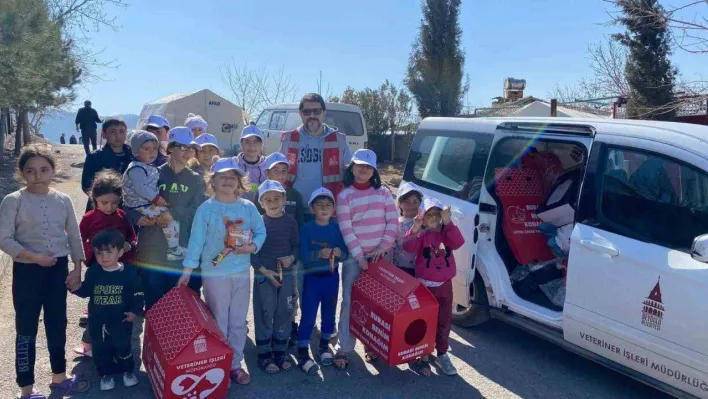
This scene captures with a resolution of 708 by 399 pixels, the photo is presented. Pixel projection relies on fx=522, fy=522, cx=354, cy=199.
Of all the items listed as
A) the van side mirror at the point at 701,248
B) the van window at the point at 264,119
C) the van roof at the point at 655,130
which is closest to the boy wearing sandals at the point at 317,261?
the van roof at the point at 655,130

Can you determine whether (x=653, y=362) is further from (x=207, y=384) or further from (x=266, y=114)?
(x=266, y=114)

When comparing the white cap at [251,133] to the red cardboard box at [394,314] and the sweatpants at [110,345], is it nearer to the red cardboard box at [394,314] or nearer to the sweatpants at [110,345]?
the red cardboard box at [394,314]

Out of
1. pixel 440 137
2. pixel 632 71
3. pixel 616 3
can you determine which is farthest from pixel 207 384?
pixel 632 71

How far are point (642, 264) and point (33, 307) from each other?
3738mm

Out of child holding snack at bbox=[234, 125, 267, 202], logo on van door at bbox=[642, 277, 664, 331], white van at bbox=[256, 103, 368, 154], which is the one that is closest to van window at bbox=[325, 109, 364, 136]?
white van at bbox=[256, 103, 368, 154]

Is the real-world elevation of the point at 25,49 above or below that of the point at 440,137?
above

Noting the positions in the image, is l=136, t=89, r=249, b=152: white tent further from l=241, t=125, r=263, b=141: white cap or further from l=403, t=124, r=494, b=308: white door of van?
l=403, t=124, r=494, b=308: white door of van

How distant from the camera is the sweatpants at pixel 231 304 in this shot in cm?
358

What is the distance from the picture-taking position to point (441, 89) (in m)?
23.4

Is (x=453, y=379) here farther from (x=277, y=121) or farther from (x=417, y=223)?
(x=277, y=121)

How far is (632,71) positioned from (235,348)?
52.1 feet

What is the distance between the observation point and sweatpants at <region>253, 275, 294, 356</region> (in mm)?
3818

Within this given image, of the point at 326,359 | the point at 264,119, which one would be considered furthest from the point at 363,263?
the point at 264,119

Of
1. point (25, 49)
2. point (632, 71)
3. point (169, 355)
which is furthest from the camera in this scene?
point (632, 71)
